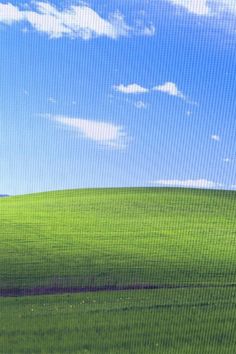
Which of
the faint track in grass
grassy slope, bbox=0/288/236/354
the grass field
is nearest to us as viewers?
grassy slope, bbox=0/288/236/354

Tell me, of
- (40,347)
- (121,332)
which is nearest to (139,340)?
(121,332)

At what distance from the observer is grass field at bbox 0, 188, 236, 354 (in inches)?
587

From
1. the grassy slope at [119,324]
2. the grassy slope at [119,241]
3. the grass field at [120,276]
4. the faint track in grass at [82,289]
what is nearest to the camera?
the grassy slope at [119,324]

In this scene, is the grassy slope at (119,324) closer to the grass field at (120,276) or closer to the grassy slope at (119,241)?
the grass field at (120,276)

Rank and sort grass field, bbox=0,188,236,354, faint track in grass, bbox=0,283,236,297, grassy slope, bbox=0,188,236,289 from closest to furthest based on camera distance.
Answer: grass field, bbox=0,188,236,354
faint track in grass, bbox=0,283,236,297
grassy slope, bbox=0,188,236,289

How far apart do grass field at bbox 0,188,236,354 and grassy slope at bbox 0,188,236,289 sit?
0.06 metres

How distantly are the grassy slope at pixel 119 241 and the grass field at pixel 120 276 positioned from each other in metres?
0.06

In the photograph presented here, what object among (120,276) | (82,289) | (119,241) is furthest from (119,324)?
(119,241)

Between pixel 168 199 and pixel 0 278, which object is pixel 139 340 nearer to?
pixel 0 278

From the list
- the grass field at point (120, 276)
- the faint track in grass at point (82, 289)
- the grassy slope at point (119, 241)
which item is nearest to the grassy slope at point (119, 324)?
the grass field at point (120, 276)

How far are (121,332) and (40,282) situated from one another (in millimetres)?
10014

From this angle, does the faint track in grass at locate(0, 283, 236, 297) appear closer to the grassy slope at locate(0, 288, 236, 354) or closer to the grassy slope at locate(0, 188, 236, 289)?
the grassy slope at locate(0, 188, 236, 289)

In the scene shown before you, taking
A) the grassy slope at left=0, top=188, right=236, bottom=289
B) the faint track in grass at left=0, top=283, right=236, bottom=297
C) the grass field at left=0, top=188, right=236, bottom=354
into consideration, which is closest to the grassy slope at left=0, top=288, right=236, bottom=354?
the grass field at left=0, top=188, right=236, bottom=354

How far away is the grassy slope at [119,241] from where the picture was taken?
26312mm
